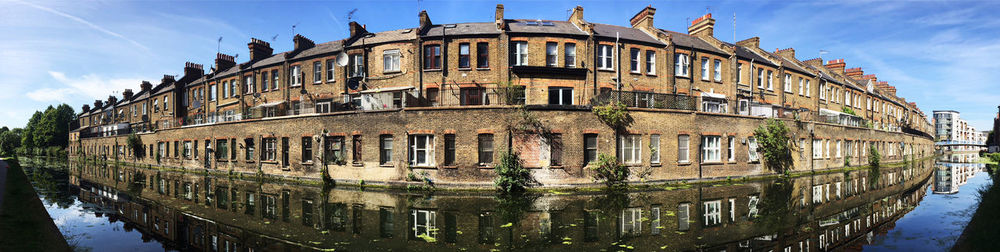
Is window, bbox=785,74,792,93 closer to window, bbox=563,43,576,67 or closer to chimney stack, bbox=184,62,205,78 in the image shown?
window, bbox=563,43,576,67

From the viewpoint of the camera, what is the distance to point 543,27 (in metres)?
23.8

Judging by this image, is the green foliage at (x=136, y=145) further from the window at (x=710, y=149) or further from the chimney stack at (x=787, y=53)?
the chimney stack at (x=787, y=53)

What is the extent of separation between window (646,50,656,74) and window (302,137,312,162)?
21.0 meters

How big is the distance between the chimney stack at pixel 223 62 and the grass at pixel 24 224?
32.2 metres

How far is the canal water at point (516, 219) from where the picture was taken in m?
8.53

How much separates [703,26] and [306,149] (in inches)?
1188

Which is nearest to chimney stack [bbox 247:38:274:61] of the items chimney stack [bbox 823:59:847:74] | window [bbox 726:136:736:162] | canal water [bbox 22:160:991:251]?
canal water [bbox 22:160:991:251]

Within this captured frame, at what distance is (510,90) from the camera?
17.6 meters

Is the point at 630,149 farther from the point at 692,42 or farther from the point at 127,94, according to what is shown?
the point at 127,94

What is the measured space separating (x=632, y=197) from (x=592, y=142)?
12.4 ft

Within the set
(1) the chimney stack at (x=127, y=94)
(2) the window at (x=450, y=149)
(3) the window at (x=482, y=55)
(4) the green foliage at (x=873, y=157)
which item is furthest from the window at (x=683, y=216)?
(1) the chimney stack at (x=127, y=94)

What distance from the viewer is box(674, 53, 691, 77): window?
25123 mm

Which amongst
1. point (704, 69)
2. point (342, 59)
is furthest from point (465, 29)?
point (704, 69)

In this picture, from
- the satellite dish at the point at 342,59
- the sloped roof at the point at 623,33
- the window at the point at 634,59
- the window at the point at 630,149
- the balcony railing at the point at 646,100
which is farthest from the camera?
the window at the point at 634,59
